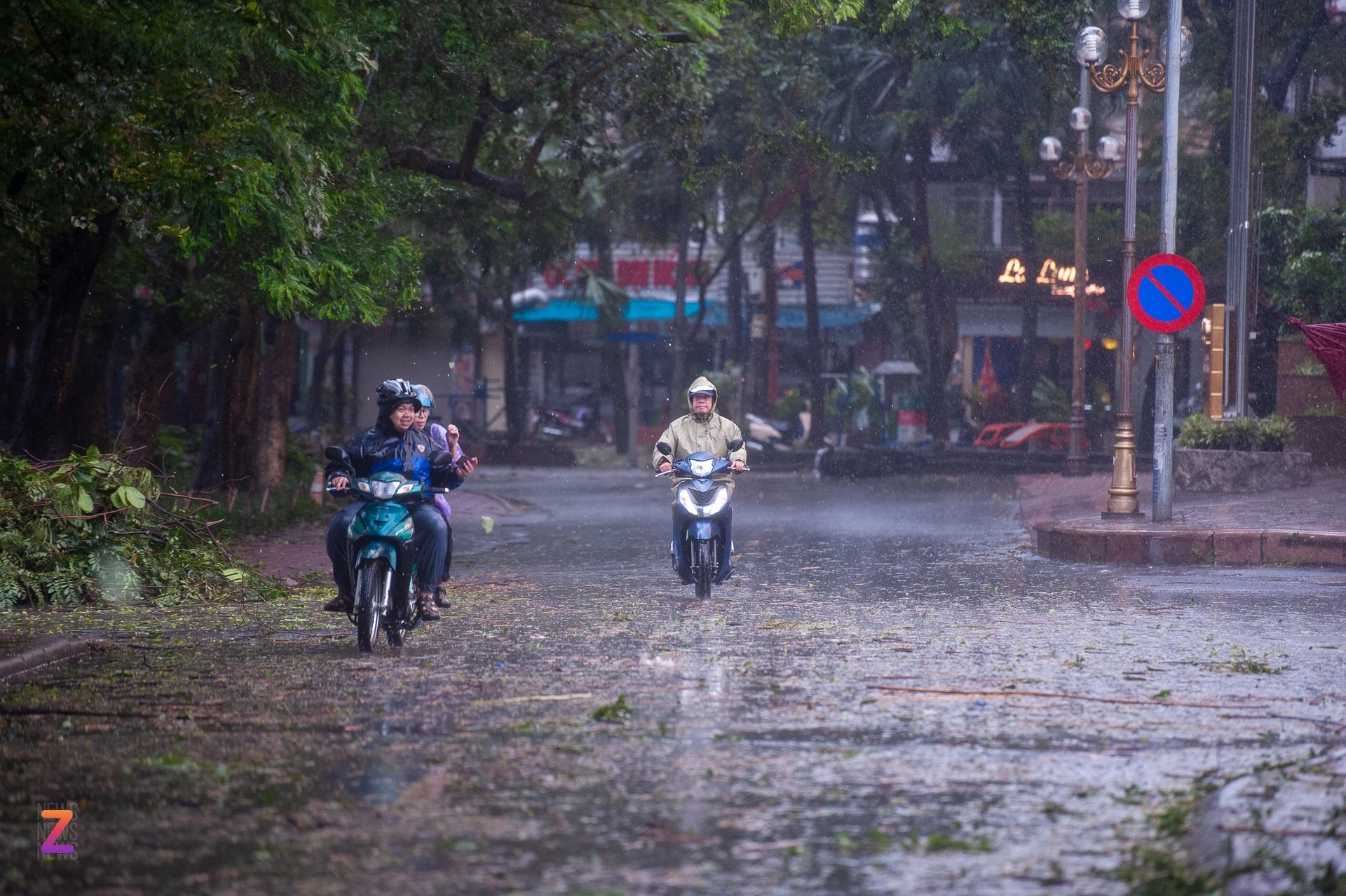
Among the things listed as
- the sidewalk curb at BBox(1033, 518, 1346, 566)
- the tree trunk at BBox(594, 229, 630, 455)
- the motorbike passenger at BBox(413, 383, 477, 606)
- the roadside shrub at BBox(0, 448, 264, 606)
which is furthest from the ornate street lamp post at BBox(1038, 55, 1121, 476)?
the motorbike passenger at BBox(413, 383, 477, 606)

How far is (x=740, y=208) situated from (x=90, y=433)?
25.4 m

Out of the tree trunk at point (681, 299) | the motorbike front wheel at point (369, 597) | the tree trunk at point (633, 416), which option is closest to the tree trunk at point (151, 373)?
the motorbike front wheel at point (369, 597)

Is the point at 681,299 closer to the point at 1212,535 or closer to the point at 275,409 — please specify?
the point at 275,409

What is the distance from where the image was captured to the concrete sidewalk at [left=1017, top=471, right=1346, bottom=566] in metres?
14.5

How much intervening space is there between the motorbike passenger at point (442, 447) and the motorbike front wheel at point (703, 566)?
230 centimetres

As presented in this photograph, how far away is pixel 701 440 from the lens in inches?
491

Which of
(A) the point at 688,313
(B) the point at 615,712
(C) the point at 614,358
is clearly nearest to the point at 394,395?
(B) the point at 615,712

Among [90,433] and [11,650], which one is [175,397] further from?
[11,650]

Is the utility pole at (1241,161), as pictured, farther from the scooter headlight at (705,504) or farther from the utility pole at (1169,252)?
the scooter headlight at (705,504)

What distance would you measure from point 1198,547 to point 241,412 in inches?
527

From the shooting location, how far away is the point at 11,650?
845 centimetres

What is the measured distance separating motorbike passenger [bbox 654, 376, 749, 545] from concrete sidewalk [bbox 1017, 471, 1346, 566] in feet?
14.9

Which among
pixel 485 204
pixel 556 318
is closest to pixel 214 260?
pixel 485 204

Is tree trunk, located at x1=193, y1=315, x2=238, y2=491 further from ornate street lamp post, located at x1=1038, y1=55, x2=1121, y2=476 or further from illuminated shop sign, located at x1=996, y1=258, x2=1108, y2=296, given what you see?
illuminated shop sign, located at x1=996, y1=258, x2=1108, y2=296
